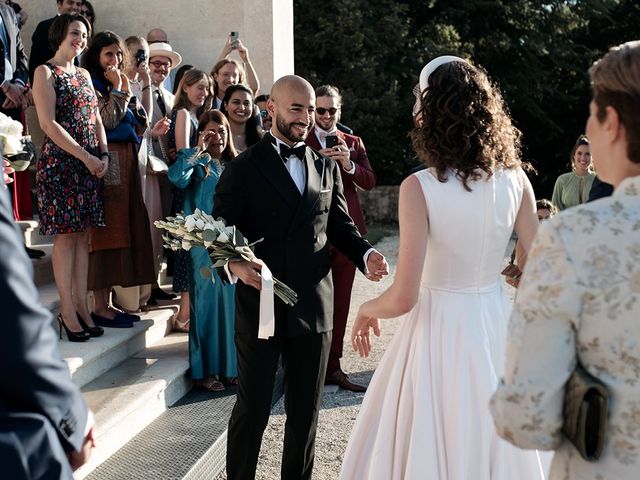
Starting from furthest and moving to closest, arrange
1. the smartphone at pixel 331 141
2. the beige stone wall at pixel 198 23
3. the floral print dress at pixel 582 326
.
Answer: the beige stone wall at pixel 198 23 → the smartphone at pixel 331 141 → the floral print dress at pixel 582 326

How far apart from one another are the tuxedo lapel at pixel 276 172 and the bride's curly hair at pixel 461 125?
952 mm

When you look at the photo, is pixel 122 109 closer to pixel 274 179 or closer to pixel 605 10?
pixel 274 179

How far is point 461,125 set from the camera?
136 inches

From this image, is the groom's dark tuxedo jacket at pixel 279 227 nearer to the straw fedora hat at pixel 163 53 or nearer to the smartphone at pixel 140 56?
the smartphone at pixel 140 56

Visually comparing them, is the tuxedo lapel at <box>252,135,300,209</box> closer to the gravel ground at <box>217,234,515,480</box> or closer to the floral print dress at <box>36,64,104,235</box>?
the gravel ground at <box>217,234,515,480</box>

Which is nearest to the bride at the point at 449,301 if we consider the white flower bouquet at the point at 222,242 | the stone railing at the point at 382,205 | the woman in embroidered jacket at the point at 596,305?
the white flower bouquet at the point at 222,242

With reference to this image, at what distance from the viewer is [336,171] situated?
4.67 metres

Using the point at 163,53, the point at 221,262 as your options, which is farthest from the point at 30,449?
the point at 163,53

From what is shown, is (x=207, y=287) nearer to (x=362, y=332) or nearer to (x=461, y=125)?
(x=362, y=332)

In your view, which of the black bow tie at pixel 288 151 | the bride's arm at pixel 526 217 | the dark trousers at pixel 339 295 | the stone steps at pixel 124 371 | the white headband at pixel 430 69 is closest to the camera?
the white headband at pixel 430 69

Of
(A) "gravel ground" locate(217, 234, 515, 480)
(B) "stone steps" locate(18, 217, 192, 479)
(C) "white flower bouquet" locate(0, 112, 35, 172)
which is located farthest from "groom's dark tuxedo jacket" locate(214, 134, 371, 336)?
(A) "gravel ground" locate(217, 234, 515, 480)

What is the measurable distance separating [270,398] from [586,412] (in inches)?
104

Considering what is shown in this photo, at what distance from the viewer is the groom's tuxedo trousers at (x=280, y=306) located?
4.29 metres

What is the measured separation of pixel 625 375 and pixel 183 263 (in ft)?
17.9
